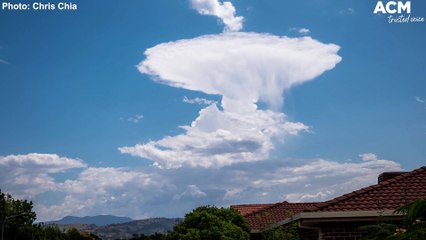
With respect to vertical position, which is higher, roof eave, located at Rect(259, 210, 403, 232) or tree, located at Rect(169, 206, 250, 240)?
tree, located at Rect(169, 206, 250, 240)

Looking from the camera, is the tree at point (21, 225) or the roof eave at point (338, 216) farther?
the tree at point (21, 225)

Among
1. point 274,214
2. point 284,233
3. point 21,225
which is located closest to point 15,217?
point 21,225

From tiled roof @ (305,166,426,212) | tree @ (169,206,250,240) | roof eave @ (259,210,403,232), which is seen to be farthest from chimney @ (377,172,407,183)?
tree @ (169,206,250,240)

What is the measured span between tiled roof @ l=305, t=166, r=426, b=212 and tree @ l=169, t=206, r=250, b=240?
13107 millimetres

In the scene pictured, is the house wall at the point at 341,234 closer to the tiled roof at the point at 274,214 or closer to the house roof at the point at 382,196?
the house roof at the point at 382,196

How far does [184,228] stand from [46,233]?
41.9 m

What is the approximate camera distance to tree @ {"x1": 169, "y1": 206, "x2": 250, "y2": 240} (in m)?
28.6

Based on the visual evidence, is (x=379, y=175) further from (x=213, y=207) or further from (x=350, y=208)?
(x=213, y=207)

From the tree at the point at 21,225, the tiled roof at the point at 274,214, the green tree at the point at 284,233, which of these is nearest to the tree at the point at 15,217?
the tree at the point at 21,225

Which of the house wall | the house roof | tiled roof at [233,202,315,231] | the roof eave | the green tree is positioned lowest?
the house wall

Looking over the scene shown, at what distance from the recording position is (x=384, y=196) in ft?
50.3

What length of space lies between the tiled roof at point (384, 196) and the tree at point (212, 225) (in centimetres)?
1311

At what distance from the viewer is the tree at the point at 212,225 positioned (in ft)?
93.8

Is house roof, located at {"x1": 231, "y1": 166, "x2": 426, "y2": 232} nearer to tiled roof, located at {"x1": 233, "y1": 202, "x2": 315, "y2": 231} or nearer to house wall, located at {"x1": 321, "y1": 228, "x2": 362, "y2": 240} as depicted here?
house wall, located at {"x1": 321, "y1": 228, "x2": 362, "y2": 240}
